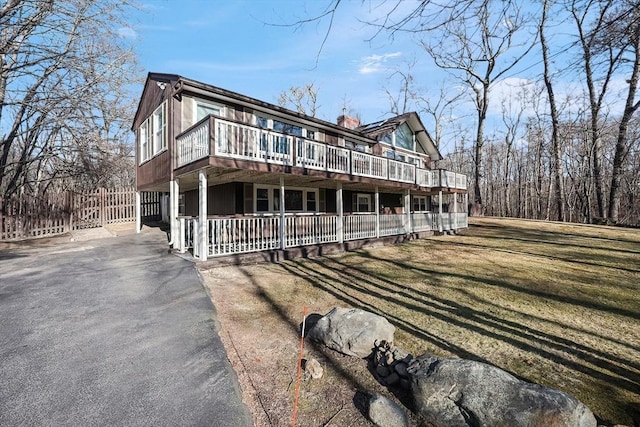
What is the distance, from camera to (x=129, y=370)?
3.54 m

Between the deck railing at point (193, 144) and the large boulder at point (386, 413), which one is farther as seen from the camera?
the deck railing at point (193, 144)

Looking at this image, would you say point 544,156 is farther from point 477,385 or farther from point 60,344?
point 60,344

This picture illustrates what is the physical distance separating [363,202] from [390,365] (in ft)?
47.7

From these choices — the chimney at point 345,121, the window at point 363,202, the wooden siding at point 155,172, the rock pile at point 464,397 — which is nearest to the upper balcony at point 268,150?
the wooden siding at point 155,172

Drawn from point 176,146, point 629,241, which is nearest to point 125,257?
point 176,146

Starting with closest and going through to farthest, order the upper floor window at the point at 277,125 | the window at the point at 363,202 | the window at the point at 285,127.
A: the upper floor window at the point at 277,125, the window at the point at 285,127, the window at the point at 363,202

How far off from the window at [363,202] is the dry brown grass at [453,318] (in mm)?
6832

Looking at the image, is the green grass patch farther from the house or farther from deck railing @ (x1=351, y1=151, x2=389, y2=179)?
deck railing @ (x1=351, y1=151, x2=389, y2=179)

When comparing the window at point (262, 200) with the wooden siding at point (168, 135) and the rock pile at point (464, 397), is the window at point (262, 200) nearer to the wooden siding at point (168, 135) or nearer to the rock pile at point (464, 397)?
the wooden siding at point (168, 135)

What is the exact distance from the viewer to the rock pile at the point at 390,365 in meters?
3.47

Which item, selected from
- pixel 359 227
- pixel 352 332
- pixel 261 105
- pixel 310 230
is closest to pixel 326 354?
pixel 352 332

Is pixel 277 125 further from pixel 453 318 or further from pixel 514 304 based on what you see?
pixel 514 304

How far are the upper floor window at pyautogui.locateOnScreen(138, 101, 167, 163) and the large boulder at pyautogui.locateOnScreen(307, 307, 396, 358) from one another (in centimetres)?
1022

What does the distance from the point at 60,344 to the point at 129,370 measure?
1463 millimetres
